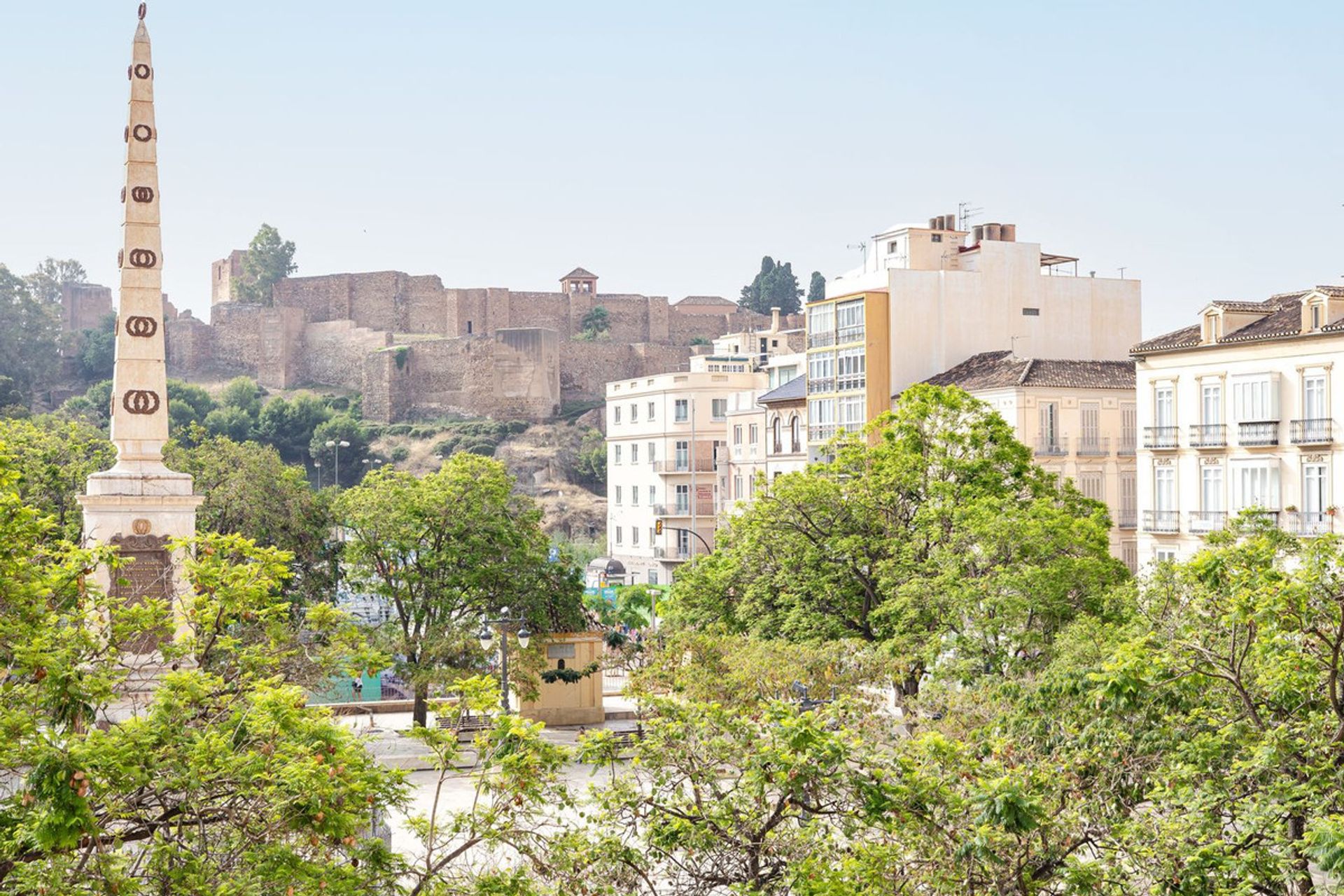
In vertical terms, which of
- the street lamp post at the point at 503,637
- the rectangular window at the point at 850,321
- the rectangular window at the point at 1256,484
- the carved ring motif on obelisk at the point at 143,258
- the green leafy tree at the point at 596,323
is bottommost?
the street lamp post at the point at 503,637

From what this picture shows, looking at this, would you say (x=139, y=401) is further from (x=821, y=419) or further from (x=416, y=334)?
(x=416, y=334)

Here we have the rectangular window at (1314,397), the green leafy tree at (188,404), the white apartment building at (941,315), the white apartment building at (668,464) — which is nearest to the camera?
the rectangular window at (1314,397)

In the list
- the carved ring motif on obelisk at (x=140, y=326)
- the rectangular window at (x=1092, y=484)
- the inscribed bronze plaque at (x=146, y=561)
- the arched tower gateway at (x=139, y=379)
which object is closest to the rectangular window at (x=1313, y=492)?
the rectangular window at (x=1092, y=484)

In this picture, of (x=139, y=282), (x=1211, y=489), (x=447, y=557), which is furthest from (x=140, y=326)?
(x=1211, y=489)

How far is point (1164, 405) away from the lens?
4266cm

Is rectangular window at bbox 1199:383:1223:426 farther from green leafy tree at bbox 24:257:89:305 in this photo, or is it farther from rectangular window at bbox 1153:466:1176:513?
green leafy tree at bbox 24:257:89:305

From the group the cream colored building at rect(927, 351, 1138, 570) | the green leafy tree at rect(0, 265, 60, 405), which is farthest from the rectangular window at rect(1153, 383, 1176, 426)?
the green leafy tree at rect(0, 265, 60, 405)

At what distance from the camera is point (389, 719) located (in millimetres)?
39625

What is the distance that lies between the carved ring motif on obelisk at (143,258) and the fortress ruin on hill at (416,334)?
10027 cm

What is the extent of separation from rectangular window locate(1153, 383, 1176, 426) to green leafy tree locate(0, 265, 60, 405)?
99.0m

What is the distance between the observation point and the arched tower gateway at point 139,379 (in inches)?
1008

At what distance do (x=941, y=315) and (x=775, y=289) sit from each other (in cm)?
8607

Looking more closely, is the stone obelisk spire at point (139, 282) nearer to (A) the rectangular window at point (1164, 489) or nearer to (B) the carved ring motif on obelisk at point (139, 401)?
(B) the carved ring motif on obelisk at point (139, 401)

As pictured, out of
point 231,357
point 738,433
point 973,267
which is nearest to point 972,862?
point 973,267
